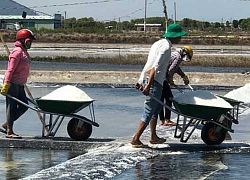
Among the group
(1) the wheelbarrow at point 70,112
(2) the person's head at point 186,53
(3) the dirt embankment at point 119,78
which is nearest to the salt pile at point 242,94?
(3) the dirt embankment at point 119,78

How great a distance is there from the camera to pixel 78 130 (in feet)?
33.2

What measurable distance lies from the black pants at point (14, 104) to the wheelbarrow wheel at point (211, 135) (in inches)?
95.9

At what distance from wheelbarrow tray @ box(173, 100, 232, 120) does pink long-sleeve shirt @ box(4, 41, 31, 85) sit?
82.2 inches

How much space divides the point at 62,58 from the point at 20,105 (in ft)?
109

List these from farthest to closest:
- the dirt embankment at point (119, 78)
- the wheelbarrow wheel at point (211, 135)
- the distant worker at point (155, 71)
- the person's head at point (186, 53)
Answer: the dirt embankment at point (119, 78), the person's head at point (186, 53), the wheelbarrow wheel at point (211, 135), the distant worker at point (155, 71)

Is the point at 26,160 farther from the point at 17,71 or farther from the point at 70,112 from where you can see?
the point at 17,71

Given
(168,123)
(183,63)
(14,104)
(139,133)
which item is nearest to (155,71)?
(139,133)

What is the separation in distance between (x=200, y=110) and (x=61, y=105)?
1.77 metres

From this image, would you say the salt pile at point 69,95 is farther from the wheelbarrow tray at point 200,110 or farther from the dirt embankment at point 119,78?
the dirt embankment at point 119,78

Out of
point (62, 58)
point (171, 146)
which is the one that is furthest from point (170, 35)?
point (62, 58)

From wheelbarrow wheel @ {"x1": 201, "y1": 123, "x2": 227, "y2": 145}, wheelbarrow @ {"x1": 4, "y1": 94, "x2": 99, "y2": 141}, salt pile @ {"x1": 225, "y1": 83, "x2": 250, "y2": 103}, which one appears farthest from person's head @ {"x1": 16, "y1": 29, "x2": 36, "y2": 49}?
salt pile @ {"x1": 225, "y1": 83, "x2": 250, "y2": 103}

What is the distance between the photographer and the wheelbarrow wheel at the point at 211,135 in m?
9.80

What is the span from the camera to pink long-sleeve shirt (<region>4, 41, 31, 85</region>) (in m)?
9.95

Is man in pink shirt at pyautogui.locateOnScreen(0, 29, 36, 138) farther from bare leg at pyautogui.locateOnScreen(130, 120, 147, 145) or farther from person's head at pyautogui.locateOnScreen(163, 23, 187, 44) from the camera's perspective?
person's head at pyautogui.locateOnScreen(163, 23, 187, 44)
